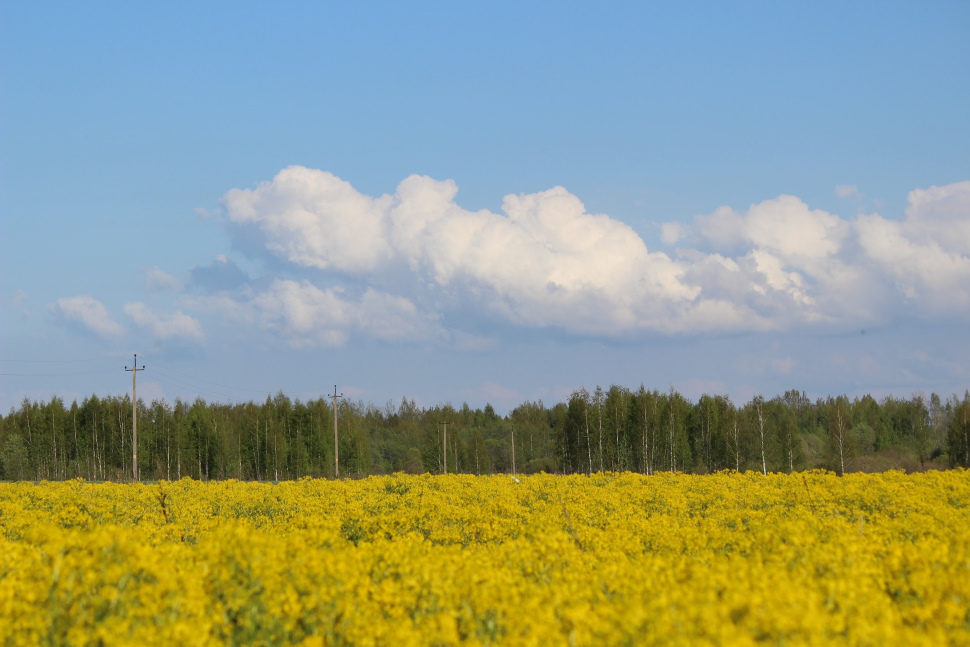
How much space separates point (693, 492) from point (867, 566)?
600 inches

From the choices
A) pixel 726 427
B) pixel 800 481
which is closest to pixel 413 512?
pixel 800 481

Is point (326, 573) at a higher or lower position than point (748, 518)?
higher

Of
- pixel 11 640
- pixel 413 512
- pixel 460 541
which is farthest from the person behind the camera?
pixel 413 512

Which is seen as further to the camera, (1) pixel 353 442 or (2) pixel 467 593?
(1) pixel 353 442

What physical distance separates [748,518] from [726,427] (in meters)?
57.2

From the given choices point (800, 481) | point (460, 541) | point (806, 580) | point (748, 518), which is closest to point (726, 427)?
point (800, 481)

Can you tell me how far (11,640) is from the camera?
6.37 metres

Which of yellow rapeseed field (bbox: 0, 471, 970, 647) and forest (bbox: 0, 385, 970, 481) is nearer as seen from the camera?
yellow rapeseed field (bbox: 0, 471, 970, 647)

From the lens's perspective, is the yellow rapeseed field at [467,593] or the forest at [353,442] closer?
the yellow rapeseed field at [467,593]

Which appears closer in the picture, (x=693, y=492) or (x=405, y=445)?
(x=693, y=492)

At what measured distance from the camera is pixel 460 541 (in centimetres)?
1360

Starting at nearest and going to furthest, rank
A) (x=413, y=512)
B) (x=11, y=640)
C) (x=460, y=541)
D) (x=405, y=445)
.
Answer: (x=11, y=640) → (x=460, y=541) → (x=413, y=512) → (x=405, y=445)

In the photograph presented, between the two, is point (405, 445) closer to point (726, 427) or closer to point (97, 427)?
point (97, 427)

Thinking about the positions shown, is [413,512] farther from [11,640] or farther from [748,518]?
[11,640]
